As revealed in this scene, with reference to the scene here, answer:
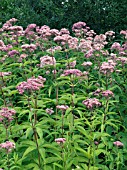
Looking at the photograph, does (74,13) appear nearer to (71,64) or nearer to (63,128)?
(71,64)

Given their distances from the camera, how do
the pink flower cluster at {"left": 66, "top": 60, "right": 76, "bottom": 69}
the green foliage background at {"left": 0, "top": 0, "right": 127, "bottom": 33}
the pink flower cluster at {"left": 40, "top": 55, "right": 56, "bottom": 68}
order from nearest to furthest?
the pink flower cluster at {"left": 40, "top": 55, "right": 56, "bottom": 68}, the pink flower cluster at {"left": 66, "top": 60, "right": 76, "bottom": 69}, the green foliage background at {"left": 0, "top": 0, "right": 127, "bottom": 33}

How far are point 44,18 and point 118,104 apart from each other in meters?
5.58

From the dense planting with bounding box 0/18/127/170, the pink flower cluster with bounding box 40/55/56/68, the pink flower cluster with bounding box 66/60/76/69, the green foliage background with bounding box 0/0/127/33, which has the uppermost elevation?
the green foliage background with bounding box 0/0/127/33

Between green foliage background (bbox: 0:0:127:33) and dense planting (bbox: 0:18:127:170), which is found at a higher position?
green foliage background (bbox: 0:0:127:33)

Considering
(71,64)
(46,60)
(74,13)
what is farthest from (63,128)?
(74,13)

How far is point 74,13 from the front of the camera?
35.6 feet

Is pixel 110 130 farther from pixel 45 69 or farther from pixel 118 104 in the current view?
pixel 45 69

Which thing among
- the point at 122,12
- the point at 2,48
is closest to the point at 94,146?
the point at 2,48

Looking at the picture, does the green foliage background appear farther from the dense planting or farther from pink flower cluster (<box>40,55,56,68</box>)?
pink flower cluster (<box>40,55,56,68</box>)

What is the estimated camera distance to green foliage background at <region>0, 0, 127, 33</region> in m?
10.7

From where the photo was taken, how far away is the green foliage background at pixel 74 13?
35.0ft

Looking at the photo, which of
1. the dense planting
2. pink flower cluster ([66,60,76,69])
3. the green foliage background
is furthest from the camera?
the green foliage background

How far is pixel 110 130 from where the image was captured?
5.36 metres

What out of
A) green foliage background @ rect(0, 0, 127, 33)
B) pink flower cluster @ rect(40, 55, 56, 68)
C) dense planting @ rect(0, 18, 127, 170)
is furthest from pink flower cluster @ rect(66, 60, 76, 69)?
green foliage background @ rect(0, 0, 127, 33)
